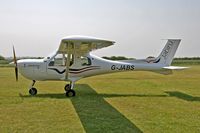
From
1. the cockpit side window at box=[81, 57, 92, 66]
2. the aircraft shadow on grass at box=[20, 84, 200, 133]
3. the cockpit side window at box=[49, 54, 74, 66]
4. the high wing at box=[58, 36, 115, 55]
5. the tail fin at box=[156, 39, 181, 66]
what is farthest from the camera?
the tail fin at box=[156, 39, 181, 66]

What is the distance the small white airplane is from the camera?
1166 centimetres

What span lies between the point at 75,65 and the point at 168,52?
459 centimetres

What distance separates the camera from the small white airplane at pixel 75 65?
11.7 m

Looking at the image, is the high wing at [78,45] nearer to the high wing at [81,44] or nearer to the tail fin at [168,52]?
the high wing at [81,44]

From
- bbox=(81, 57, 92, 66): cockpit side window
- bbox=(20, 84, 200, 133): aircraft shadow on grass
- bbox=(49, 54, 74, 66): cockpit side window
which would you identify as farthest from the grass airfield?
bbox=(81, 57, 92, 66): cockpit side window

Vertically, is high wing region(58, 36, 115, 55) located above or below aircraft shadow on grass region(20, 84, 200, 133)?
above

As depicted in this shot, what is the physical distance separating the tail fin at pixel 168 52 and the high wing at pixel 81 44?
3.42 metres

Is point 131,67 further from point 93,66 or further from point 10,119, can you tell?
point 10,119

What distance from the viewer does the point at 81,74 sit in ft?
40.3

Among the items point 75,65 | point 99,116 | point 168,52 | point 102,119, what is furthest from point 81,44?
point 168,52

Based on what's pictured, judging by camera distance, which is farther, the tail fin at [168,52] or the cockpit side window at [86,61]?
the tail fin at [168,52]

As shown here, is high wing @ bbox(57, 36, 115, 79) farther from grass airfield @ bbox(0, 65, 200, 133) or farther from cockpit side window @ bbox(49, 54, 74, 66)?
grass airfield @ bbox(0, 65, 200, 133)

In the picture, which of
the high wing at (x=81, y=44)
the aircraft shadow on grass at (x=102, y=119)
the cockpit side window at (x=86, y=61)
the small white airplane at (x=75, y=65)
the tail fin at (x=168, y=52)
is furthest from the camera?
the tail fin at (x=168, y=52)

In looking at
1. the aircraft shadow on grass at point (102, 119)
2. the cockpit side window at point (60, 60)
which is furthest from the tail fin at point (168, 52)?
the aircraft shadow on grass at point (102, 119)
